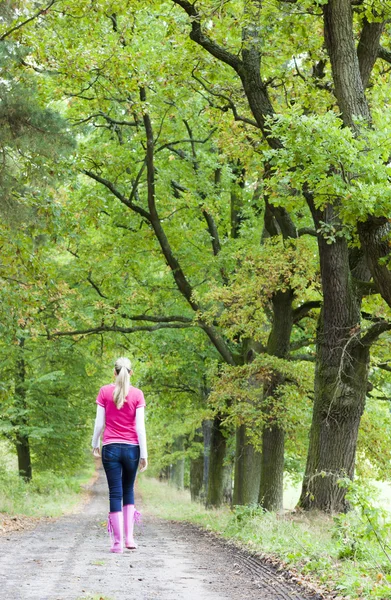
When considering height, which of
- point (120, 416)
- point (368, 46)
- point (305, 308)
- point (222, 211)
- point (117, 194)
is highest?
point (368, 46)

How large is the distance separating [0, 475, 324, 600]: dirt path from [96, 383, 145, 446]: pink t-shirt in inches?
56.2

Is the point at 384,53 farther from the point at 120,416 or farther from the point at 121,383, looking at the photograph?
the point at 120,416

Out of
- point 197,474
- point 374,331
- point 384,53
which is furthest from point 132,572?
point 197,474

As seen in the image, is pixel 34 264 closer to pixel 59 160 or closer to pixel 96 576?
pixel 59 160

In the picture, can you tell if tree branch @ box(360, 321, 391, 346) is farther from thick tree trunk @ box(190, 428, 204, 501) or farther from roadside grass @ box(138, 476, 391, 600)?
thick tree trunk @ box(190, 428, 204, 501)

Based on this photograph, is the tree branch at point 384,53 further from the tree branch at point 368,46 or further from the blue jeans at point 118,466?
the blue jeans at point 118,466

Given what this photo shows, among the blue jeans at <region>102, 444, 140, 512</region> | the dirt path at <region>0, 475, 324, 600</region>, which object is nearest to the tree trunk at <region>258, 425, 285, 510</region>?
the dirt path at <region>0, 475, 324, 600</region>

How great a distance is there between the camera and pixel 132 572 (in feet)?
26.7

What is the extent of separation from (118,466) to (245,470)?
1186cm

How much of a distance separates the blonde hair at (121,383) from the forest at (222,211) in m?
2.47

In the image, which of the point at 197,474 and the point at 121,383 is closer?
the point at 121,383

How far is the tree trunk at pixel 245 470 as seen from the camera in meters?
19.0

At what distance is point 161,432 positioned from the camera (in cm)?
3788

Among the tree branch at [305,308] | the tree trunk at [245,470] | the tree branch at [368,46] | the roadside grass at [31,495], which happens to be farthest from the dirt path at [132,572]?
the tree branch at [368,46]
